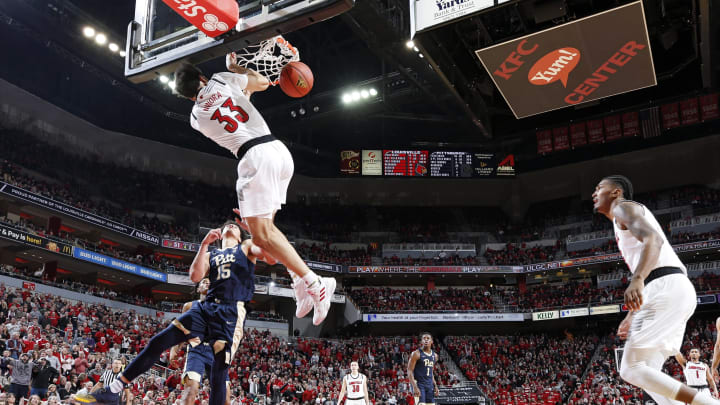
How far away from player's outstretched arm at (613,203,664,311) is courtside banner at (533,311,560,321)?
33.0 metres

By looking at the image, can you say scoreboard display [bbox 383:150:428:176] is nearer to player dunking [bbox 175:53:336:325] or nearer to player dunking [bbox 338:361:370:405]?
player dunking [bbox 338:361:370:405]

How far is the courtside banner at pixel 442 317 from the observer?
3719 centimetres

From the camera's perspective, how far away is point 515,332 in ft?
130

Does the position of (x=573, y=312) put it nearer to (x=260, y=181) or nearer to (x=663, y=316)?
(x=663, y=316)

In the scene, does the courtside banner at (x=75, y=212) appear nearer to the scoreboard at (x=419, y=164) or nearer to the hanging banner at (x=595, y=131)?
the scoreboard at (x=419, y=164)

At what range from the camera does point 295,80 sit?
5715 mm

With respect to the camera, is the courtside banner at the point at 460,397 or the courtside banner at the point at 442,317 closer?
the courtside banner at the point at 460,397

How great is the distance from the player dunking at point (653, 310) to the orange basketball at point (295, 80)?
3.00 m

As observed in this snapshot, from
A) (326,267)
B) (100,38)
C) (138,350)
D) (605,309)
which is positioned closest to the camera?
(138,350)

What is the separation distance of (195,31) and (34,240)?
24988mm

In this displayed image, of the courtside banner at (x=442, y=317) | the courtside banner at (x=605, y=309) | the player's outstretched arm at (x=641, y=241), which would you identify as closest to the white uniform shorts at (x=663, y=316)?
the player's outstretched arm at (x=641, y=241)

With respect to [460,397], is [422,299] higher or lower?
higher

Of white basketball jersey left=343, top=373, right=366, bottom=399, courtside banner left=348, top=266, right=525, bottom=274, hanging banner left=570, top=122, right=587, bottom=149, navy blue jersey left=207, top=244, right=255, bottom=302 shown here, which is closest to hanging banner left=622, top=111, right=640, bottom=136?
hanging banner left=570, top=122, right=587, bottom=149

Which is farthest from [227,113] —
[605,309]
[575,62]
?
[605,309]
